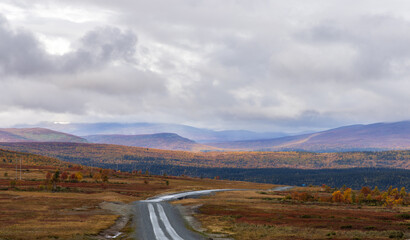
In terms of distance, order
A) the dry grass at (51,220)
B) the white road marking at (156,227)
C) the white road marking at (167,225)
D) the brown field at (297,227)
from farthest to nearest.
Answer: the white road marking at (167,225) → the dry grass at (51,220) → the white road marking at (156,227) → the brown field at (297,227)

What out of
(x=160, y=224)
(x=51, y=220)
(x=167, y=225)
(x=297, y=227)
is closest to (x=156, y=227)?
(x=167, y=225)

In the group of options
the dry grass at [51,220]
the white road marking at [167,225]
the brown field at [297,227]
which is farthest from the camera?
the white road marking at [167,225]

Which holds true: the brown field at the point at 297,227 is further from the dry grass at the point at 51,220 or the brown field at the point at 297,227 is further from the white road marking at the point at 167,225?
the dry grass at the point at 51,220

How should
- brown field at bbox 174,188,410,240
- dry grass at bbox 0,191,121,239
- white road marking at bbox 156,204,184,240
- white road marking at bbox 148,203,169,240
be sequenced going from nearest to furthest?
brown field at bbox 174,188,410,240 < white road marking at bbox 148,203,169,240 < dry grass at bbox 0,191,121,239 < white road marking at bbox 156,204,184,240

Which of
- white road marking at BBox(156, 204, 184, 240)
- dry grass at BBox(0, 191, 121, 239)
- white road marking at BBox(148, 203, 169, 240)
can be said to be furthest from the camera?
white road marking at BBox(156, 204, 184, 240)

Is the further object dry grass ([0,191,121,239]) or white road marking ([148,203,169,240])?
dry grass ([0,191,121,239])

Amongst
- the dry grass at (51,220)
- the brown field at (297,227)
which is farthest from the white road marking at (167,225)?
the dry grass at (51,220)

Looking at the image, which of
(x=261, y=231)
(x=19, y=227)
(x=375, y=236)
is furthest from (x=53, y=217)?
(x=375, y=236)

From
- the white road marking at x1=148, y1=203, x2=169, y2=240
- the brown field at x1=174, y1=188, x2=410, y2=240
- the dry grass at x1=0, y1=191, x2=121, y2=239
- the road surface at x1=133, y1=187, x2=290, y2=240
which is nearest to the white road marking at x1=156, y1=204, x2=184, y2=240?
the road surface at x1=133, y1=187, x2=290, y2=240

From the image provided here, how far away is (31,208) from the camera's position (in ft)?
212

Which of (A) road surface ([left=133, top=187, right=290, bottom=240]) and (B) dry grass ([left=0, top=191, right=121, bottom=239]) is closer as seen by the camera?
(B) dry grass ([left=0, top=191, right=121, bottom=239])

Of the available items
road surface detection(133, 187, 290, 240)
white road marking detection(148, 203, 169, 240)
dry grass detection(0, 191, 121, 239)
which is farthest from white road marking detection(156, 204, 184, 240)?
dry grass detection(0, 191, 121, 239)

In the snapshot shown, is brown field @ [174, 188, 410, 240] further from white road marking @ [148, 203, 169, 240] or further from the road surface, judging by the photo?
white road marking @ [148, 203, 169, 240]

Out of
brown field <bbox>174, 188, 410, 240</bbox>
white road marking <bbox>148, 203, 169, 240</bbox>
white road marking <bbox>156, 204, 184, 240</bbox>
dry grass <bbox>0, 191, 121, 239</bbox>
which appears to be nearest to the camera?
brown field <bbox>174, 188, 410, 240</bbox>
